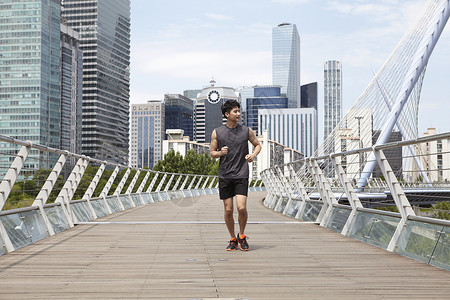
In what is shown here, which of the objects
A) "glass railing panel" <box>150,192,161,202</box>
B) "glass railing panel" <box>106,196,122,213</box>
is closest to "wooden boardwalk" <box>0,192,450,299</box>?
"glass railing panel" <box>106,196,122,213</box>

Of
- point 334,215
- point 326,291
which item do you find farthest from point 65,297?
point 334,215

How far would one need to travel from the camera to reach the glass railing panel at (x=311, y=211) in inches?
368

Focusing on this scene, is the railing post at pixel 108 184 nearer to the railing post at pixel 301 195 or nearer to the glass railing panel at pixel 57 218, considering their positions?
the glass railing panel at pixel 57 218

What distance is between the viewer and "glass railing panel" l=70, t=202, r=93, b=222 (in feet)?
30.1

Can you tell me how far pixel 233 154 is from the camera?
5.94 meters

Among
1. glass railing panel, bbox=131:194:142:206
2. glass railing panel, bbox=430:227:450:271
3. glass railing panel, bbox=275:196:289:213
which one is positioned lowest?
glass railing panel, bbox=131:194:142:206

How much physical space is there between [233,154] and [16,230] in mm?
2347

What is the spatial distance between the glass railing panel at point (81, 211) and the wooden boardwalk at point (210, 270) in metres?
2.10

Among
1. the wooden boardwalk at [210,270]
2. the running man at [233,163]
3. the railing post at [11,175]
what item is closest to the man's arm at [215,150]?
the running man at [233,163]

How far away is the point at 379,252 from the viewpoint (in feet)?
18.3

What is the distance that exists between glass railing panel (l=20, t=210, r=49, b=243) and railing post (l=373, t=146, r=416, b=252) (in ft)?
12.4

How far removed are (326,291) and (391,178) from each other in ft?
7.93

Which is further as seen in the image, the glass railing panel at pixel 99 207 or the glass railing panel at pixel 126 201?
the glass railing panel at pixel 126 201

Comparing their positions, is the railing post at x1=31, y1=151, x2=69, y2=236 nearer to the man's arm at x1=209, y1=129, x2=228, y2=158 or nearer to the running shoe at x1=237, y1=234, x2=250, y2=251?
the man's arm at x1=209, y1=129, x2=228, y2=158
